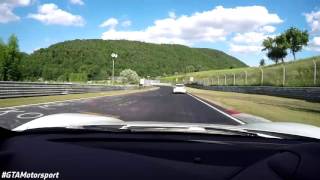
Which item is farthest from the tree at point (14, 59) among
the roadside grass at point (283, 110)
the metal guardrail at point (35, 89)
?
the roadside grass at point (283, 110)

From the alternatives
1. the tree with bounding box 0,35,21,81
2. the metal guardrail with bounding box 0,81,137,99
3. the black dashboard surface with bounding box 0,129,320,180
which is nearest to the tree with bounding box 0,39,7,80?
the tree with bounding box 0,35,21,81

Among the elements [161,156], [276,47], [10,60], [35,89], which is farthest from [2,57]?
[161,156]

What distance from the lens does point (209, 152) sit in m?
2.56

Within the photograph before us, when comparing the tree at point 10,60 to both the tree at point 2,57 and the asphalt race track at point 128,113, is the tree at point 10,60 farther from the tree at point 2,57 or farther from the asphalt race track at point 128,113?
the asphalt race track at point 128,113

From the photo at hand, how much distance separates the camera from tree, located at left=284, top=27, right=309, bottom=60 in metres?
136

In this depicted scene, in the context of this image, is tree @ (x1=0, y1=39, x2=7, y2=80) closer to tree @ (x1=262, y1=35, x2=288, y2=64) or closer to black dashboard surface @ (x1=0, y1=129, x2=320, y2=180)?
tree @ (x1=262, y1=35, x2=288, y2=64)

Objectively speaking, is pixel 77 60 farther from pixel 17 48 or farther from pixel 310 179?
pixel 310 179

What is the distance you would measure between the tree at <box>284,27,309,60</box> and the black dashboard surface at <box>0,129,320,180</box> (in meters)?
138

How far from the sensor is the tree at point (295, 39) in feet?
445

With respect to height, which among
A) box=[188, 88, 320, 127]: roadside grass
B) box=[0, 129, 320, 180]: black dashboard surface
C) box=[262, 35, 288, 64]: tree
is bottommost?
box=[188, 88, 320, 127]: roadside grass

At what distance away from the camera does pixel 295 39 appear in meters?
137

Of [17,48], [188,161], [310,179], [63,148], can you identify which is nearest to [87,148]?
[63,148]

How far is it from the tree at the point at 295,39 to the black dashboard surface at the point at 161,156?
5435 inches

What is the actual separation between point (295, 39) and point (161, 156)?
140 meters
